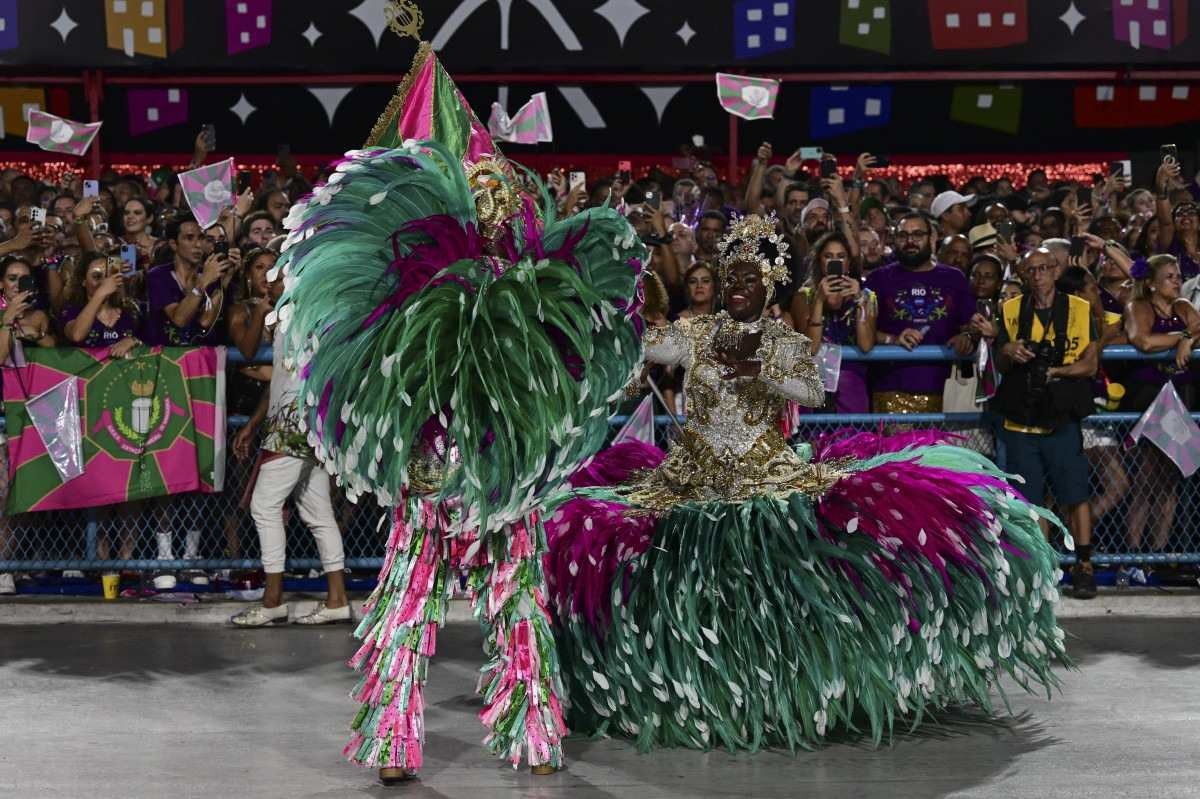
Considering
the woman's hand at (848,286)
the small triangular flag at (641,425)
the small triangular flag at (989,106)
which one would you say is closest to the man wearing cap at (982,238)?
the woman's hand at (848,286)

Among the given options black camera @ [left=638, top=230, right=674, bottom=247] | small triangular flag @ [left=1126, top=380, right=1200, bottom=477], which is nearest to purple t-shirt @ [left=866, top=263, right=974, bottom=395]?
small triangular flag @ [left=1126, top=380, right=1200, bottom=477]

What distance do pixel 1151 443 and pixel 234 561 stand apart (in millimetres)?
4932

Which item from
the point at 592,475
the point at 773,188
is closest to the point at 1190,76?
the point at 773,188

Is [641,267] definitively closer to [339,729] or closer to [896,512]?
[896,512]

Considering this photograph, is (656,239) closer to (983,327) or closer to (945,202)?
(983,327)

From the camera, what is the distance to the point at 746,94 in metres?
12.2

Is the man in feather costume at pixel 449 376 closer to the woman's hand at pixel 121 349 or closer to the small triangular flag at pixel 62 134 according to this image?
the woman's hand at pixel 121 349

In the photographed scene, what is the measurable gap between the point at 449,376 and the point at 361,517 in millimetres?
3860

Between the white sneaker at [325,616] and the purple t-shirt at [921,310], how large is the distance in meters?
3.09

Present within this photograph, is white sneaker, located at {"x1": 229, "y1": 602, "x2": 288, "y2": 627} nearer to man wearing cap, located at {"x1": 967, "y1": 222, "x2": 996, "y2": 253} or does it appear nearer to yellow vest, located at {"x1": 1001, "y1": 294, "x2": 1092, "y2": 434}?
yellow vest, located at {"x1": 1001, "y1": 294, "x2": 1092, "y2": 434}

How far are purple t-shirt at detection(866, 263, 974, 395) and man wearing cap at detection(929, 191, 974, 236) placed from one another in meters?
2.26

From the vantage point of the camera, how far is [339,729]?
6.40m

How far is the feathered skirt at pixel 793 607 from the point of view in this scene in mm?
6012

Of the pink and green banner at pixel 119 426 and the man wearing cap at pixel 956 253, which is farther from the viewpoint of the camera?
the man wearing cap at pixel 956 253
